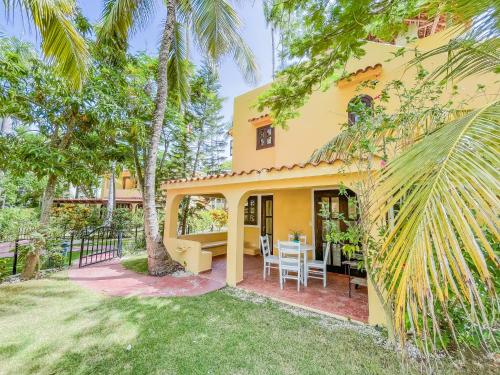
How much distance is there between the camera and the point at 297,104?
17.6 ft

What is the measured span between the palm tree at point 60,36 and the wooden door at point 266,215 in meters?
8.50

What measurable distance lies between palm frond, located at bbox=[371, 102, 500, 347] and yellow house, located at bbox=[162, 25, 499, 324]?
116 inches

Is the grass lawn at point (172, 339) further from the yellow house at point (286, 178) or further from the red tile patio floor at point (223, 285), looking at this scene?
the yellow house at point (286, 178)

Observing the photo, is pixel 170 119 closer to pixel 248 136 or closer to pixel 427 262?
pixel 248 136

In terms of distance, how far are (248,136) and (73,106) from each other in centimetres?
708

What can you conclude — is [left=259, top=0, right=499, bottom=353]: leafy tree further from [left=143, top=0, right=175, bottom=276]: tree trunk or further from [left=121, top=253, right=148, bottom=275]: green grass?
[left=121, top=253, right=148, bottom=275]: green grass

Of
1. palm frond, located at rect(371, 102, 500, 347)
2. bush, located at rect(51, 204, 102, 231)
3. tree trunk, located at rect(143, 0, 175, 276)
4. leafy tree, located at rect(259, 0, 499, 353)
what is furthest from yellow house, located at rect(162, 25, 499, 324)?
bush, located at rect(51, 204, 102, 231)

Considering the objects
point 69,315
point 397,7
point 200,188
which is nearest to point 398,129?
point 397,7

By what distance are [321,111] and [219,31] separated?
15.8ft

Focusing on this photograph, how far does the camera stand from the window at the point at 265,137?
10594mm

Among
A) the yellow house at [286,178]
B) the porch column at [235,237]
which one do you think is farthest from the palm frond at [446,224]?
the porch column at [235,237]

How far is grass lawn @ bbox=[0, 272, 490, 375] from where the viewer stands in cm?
340

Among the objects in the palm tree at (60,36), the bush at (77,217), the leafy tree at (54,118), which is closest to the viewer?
the palm tree at (60,36)

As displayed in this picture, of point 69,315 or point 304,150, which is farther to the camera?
point 304,150
